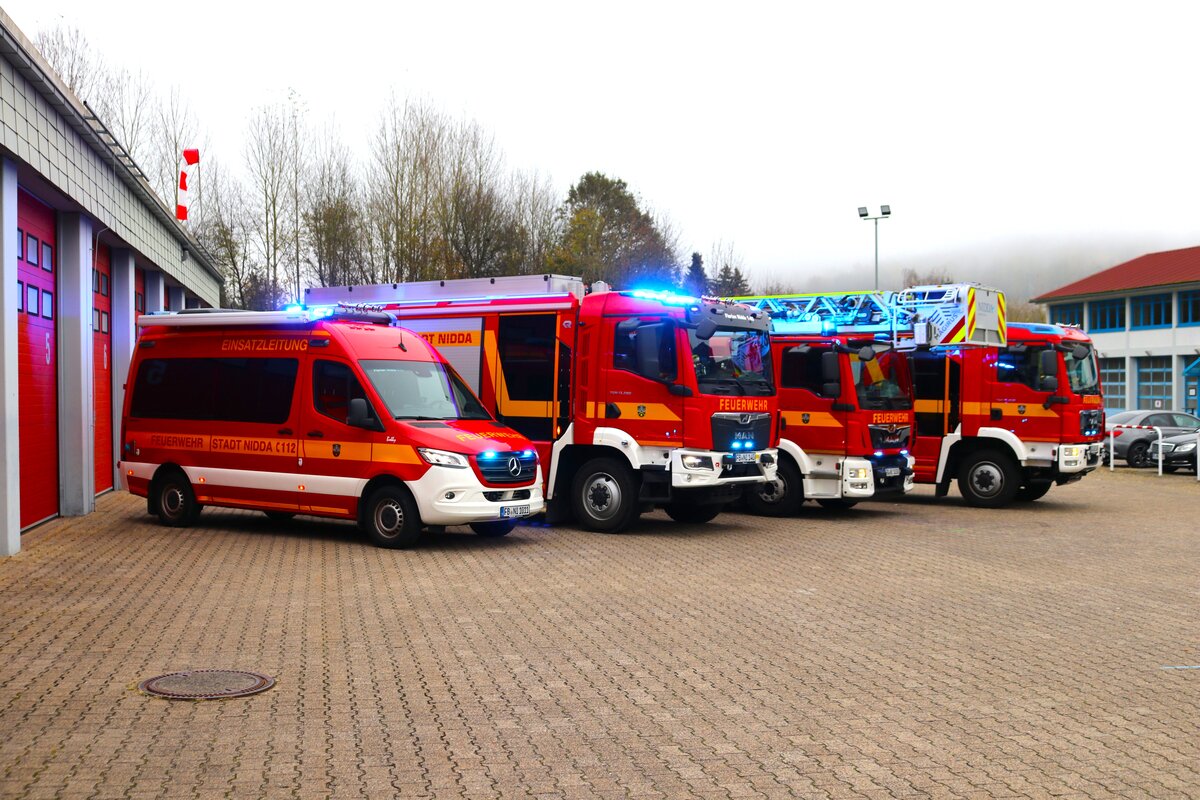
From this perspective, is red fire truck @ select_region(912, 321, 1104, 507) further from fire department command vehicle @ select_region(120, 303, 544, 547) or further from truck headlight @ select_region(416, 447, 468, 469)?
truck headlight @ select_region(416, 447, 468, 469)

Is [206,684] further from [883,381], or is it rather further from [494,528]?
[883,381]

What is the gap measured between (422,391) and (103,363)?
762 centimetres

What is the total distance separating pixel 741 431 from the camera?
1485 centimetres

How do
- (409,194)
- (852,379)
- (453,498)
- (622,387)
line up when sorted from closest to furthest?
1. (453,498)
2. (622,387)
3. (852,379)
4. (409,194)

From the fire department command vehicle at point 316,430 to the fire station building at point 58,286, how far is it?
0.87m

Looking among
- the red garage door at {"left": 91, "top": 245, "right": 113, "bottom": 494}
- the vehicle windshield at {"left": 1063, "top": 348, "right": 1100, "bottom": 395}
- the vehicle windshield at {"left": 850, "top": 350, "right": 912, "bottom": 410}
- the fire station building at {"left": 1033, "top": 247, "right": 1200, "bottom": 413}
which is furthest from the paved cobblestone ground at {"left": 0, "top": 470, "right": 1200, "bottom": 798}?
the fire station building at {"left": 1033, "top": 247, "right": 1200, "bottom": 413}

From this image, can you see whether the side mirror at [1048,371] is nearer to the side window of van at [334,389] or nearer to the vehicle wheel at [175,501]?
the side window of van at [334,389]

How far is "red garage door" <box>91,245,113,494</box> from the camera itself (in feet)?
59.1

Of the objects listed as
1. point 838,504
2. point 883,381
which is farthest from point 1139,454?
point 883,381

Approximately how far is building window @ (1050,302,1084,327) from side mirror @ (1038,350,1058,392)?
40.5 meters

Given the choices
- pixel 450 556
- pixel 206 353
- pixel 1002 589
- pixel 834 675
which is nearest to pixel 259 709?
pixel 834 675

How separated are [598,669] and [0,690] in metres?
3.48

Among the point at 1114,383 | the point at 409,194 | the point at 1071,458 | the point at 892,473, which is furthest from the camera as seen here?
the point at 1114,383

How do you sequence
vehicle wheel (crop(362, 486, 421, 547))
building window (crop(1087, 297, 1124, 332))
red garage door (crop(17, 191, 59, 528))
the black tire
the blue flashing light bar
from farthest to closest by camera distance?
1. building window (crop(1087, 297, 1124, 332))
2. the black tire
3. the blue flashing light bar
4. red garage door (crop(17, 191, 59, 528))
5. vehicle wheel (crop(362, 486, 421, 547))
